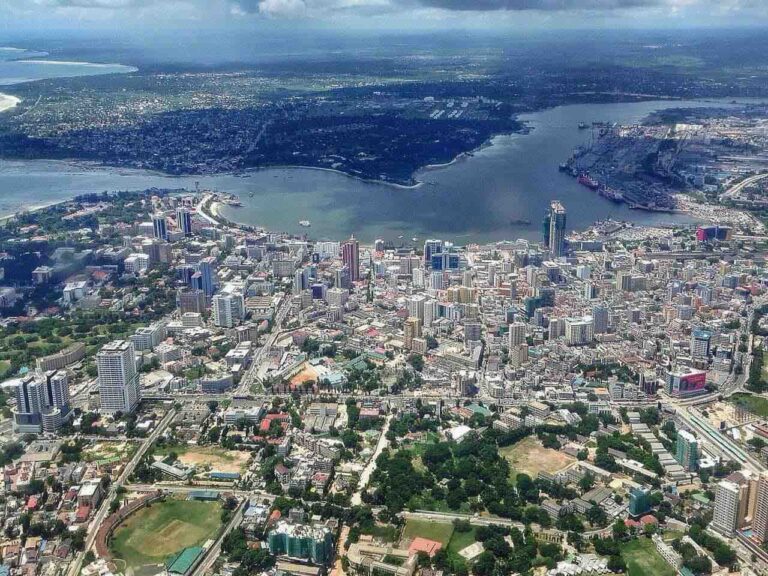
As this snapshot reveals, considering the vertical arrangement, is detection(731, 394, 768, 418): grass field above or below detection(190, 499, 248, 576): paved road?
above

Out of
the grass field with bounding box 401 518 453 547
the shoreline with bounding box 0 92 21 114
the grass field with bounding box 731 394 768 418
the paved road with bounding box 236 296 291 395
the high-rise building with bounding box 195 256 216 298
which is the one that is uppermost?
the shoreline with bounding box 0 92 21 114

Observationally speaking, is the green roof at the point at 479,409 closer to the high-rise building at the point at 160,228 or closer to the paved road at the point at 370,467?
the paved road at the point at 370,467

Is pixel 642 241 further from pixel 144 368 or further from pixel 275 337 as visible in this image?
pixel 144 368

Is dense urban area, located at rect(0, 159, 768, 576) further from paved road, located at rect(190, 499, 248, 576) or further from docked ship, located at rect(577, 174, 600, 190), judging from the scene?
docked ship, located at rect(577, 174, 600, 190)

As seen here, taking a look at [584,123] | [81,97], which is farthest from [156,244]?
[81,97]

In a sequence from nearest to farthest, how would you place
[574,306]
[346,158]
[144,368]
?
[144,368]
[574,306]
[346,158]

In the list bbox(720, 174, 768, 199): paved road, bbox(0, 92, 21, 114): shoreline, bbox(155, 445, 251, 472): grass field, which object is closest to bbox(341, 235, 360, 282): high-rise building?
bbox(155, 445, 251, 472): grass field
